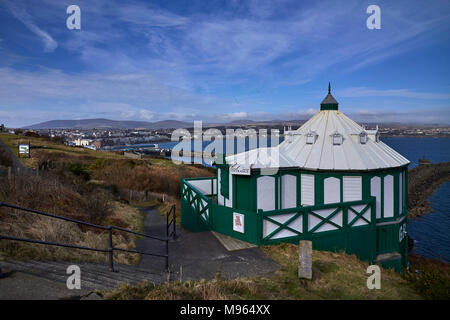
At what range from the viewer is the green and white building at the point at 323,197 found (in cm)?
1066

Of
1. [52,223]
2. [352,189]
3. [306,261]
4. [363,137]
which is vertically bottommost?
[306,261]

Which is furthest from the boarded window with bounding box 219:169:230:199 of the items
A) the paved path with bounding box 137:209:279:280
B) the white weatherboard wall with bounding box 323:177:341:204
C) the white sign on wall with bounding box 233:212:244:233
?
the white weatherboard wall with bounding box 323:177:341:204

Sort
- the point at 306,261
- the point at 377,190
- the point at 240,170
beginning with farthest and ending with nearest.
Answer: the point at 377,190 < the point at 240,170 < the point at 306,261

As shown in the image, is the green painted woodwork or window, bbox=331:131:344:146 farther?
window, bbox=331:131:344:146

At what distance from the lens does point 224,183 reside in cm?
1372

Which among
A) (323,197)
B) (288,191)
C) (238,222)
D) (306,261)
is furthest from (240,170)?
(306,261)

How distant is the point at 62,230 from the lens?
938cm

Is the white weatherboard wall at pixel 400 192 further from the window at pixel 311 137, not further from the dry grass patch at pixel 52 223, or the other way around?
the dry grass patch at pixel 52 223

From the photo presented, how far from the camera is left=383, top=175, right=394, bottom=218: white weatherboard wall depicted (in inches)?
500

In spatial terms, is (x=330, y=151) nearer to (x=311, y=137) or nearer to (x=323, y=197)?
(x=311, y=137)

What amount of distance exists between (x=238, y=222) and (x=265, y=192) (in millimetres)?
1937

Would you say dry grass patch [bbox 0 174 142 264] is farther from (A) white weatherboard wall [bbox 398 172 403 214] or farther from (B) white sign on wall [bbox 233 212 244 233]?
(A) white weatherboard wall [bbox 398 172 403 214]

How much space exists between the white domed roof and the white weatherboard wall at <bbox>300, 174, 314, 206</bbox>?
0.47 metres
